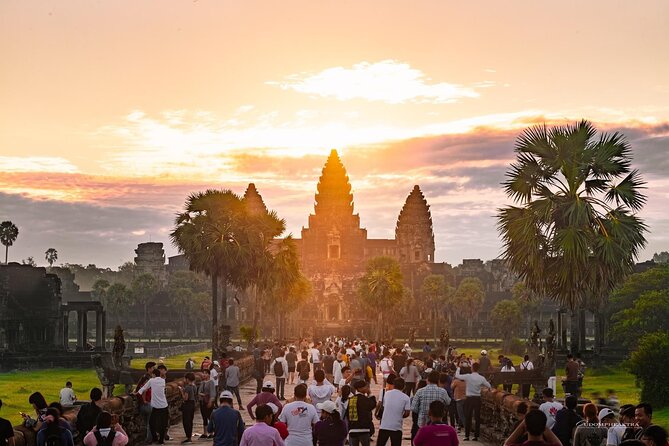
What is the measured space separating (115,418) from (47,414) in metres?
0.89

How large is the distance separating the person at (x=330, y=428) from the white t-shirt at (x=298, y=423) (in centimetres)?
25

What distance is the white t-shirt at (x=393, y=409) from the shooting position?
639 inches

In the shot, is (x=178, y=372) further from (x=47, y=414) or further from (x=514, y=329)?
(x=514, y=329)

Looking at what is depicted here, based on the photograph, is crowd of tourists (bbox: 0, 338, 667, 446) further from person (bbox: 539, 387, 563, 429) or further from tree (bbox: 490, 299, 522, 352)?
tree (bbox: 490, 299, 522, 352)

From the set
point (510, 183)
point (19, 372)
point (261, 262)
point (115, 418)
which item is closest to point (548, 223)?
point (510, 183)

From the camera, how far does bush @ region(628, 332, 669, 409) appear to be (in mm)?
32750

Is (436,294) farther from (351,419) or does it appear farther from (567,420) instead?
(567,420)

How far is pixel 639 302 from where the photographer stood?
55.2 meters

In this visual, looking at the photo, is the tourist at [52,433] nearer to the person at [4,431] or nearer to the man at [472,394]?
the person at [4,431]

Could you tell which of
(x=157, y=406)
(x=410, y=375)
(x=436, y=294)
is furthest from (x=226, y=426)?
(x=436, y=294)

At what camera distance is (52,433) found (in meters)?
14.4

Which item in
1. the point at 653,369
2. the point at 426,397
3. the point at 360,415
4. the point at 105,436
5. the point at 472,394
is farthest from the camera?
the point at 653,369

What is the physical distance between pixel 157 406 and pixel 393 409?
7.27 meters

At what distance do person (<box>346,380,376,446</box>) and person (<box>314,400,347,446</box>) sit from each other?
55.6 inches
